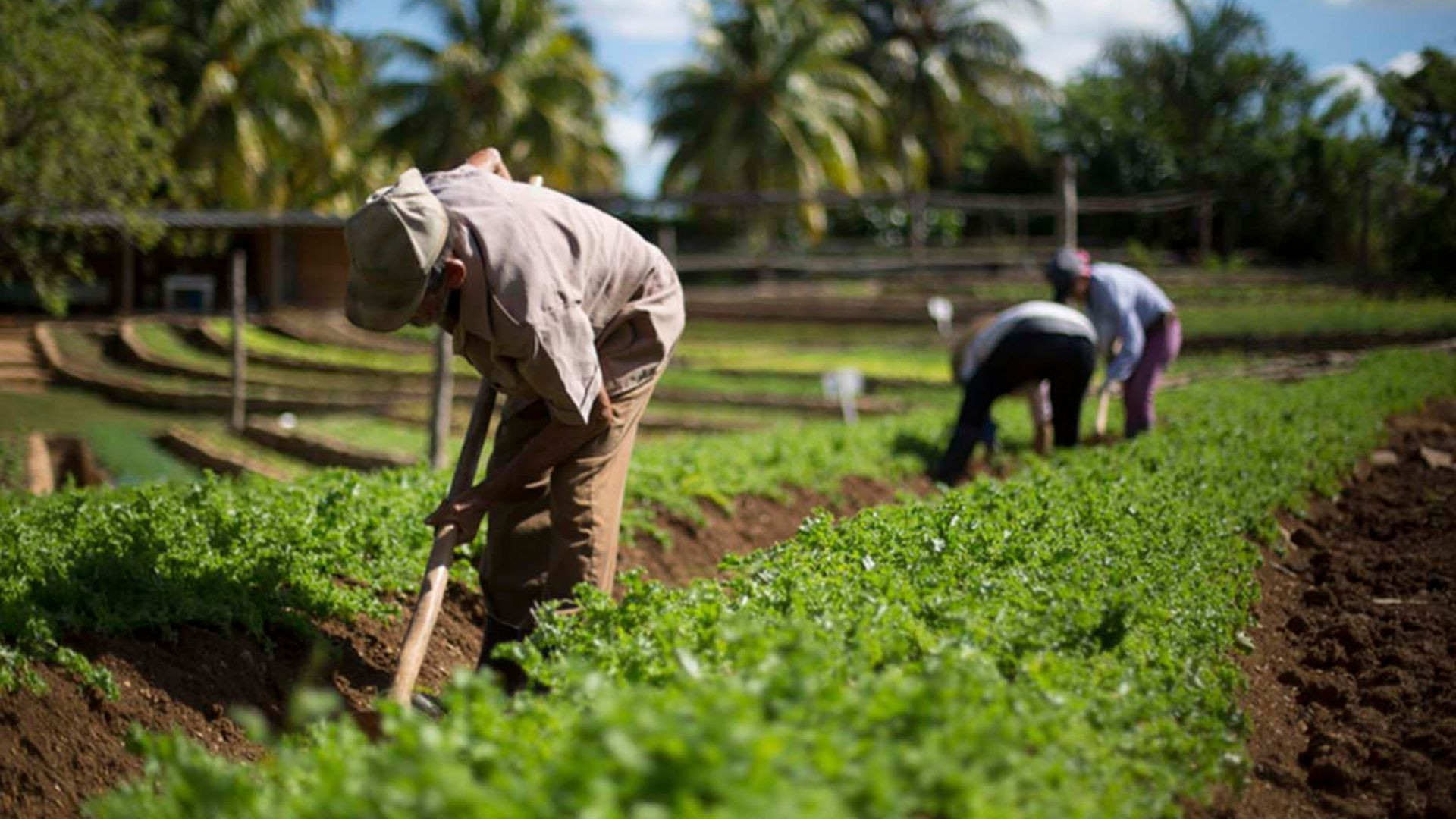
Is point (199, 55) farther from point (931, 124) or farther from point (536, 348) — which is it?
point (536, 348)

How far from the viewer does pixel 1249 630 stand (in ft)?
17.1

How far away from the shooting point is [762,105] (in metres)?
37.3

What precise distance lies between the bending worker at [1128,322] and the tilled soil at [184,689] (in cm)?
507

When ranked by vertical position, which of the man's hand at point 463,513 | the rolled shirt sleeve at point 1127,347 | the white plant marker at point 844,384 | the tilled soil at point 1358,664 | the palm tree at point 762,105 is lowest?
the tilled soil at point 1358,664

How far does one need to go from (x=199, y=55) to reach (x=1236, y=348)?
2534cm

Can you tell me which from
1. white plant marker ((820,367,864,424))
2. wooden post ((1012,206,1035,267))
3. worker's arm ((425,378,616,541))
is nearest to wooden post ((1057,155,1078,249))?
wooden post ((1012,206,1035,267))

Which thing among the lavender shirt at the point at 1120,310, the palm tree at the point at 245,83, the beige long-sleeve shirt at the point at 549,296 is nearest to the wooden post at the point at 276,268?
the palm tree at the point at 245,83

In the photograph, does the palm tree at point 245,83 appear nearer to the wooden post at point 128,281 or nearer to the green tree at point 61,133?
the wooden post at point 128,281

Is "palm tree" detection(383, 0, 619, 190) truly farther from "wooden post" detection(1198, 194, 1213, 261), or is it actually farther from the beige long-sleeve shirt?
the beige long-sleeve shirt

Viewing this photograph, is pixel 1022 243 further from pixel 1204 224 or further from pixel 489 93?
pixel 489 93

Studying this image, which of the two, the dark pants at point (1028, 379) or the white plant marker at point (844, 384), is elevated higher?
the dark pants at point (1028, 379)

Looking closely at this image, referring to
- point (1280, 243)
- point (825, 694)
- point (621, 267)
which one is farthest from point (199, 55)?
point (825, 694)

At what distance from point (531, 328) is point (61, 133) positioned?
35.4ft

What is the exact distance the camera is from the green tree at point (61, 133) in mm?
13125
